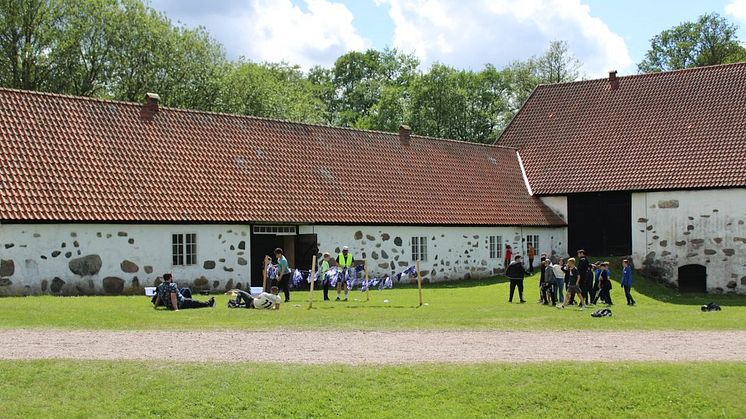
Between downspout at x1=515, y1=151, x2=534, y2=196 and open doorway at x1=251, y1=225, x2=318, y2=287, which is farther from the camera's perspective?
downspout at x1=515, y1=151, x2=534, y2=196

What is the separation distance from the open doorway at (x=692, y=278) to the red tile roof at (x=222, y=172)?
17.3 ft

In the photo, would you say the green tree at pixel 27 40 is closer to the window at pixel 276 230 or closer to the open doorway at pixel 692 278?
the window at pixel 276 230

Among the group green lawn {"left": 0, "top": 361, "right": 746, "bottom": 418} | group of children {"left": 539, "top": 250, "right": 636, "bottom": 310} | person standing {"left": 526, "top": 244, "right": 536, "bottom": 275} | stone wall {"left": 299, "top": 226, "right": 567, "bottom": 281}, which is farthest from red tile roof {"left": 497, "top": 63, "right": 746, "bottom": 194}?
green lawn {"left": 0, "top": 361, "right": 746, "bottom": 418}

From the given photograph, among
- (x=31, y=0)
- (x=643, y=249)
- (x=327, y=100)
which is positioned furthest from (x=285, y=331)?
(x=327, y=100)

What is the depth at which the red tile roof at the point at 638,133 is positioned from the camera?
3588 cm

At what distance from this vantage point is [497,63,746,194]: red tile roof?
35.9m

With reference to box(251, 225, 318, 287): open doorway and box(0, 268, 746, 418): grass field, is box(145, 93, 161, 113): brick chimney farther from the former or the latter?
box(0, 268, 746, 418): grass field

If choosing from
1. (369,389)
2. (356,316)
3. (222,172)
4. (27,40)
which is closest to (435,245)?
(222,172)

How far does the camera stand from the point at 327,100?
271 feet

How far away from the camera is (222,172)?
98.0 ft

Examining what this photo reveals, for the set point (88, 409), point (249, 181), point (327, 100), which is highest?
point (327, 100)

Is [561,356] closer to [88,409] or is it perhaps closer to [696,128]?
[88,409]

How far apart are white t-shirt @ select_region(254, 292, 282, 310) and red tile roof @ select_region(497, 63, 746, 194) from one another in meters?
18.7

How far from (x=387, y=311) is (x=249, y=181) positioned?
9.66 meters
